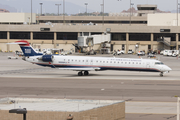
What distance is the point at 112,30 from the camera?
3787 inches

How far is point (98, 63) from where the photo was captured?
4091cm

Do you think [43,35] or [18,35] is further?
[43,35]

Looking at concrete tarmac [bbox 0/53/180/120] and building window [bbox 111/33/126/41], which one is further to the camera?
building window [bbox 111/33/126/41]

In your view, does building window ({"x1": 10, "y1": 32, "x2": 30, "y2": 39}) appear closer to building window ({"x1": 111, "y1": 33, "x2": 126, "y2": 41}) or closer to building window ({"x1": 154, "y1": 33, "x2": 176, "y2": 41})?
building window ({"x1": 111, "y1": 33, "x2": 126, "y2": 41})

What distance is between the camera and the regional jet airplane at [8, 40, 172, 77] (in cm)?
4012

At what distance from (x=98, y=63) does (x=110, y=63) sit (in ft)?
5.21

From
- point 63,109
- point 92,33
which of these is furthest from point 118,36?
point 63,109

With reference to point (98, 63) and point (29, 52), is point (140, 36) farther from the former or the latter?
point (29, 52)

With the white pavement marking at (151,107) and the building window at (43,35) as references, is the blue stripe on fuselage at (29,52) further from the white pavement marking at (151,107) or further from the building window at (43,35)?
the building window at (43,35)

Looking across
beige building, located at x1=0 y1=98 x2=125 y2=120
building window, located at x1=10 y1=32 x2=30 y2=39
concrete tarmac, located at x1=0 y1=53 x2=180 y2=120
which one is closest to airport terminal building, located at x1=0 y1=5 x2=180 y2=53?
building window, located at x1=10 y1=32 x2=30 y2=39

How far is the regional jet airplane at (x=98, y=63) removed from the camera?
132ft

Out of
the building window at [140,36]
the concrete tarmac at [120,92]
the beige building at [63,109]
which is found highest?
the building window at [140,36]

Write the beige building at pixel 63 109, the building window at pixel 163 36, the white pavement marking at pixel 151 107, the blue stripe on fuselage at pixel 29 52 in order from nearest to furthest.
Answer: the beige building at pixel 63 109 → the white pavement marking at pixel 151 107 → the blue stripe on fuselage at pixel 29 52 → the building window at pixel 163 36

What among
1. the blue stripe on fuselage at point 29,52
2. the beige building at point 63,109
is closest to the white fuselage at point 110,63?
the blue stripe on fuselage at point 29,52
